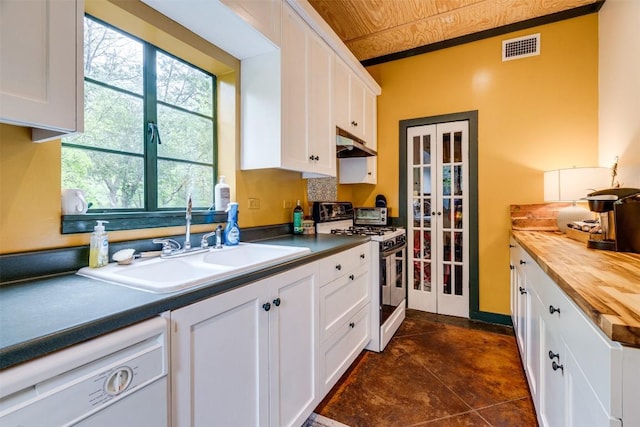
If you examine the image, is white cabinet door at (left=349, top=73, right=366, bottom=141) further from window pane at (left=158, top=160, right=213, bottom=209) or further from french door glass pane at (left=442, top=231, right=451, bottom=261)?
window pane at (left=158, top=160, right=213, bottom=209)

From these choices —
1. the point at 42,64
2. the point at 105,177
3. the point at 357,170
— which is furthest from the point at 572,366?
the point at 357,170

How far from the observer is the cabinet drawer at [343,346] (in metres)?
1.71

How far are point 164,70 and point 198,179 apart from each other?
0.64 meters

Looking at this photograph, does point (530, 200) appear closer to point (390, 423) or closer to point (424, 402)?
point (424, 402)

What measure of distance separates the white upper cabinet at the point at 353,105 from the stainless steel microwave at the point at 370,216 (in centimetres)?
72

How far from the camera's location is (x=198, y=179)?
1847 millimetres

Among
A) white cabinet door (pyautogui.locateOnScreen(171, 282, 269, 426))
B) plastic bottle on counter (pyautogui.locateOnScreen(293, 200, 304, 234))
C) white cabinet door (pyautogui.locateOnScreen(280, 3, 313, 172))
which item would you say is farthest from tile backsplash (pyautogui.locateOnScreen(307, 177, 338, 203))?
white cabinet door (pyautogui.locateOnScreen(171, 282, 269, 426))

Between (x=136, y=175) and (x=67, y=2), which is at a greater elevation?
(x=67, y=2)

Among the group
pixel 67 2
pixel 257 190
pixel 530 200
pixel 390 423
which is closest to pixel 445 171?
pixel 530 200

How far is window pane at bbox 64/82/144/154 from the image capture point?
52.3 inches

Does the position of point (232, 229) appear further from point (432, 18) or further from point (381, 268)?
point (432, 18)

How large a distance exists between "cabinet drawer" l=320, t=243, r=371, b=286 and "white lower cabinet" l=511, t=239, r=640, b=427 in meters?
1.03

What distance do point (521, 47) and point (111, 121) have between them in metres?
3.39

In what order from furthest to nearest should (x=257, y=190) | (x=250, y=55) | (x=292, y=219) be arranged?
1. (x=292, y=219)
2. (x=257, y=190)
3. (x=250, y=55)
